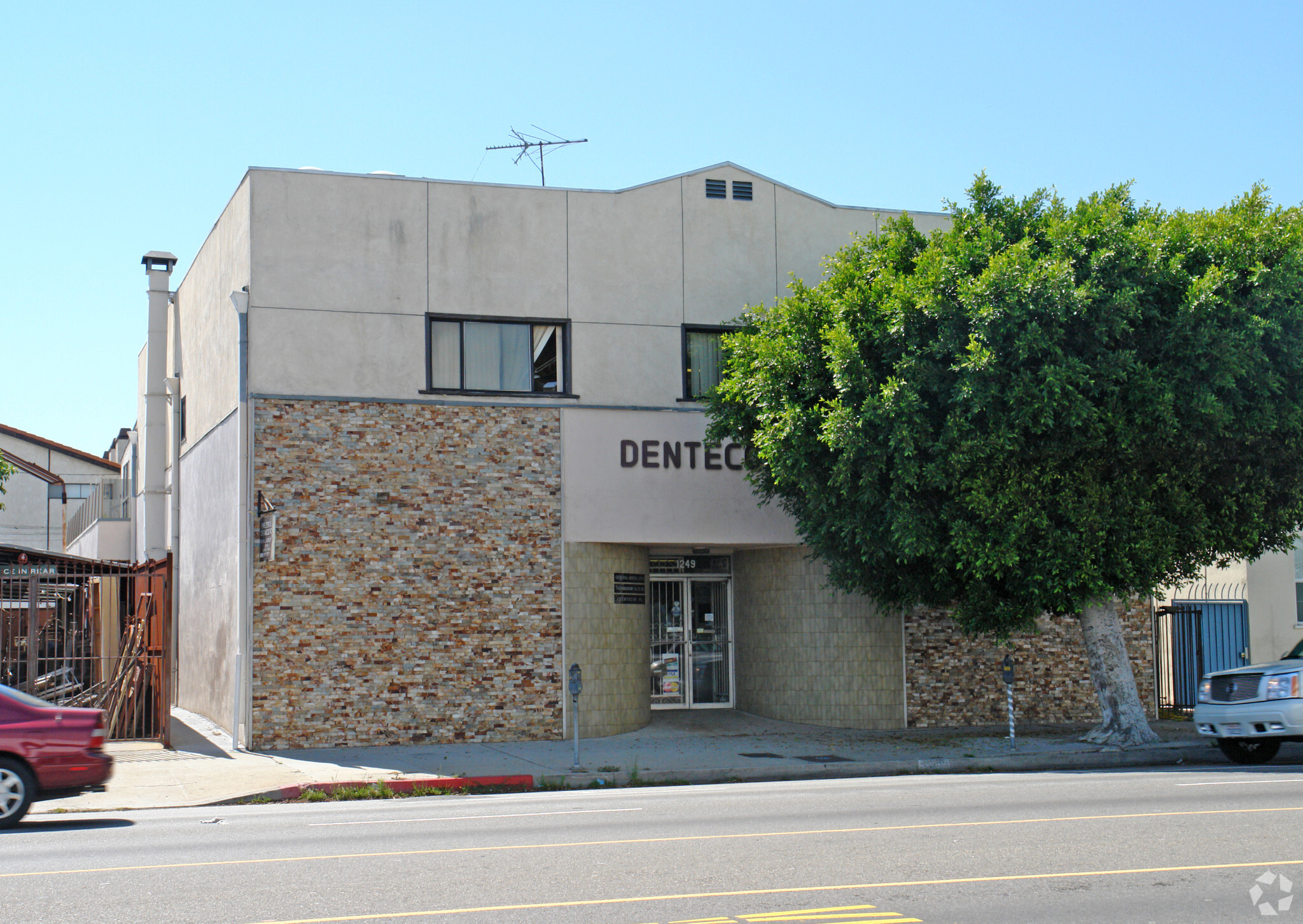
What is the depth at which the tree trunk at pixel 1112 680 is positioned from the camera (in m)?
16.9

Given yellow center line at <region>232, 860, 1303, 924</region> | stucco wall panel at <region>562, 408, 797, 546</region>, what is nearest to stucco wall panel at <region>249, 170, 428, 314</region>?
stucco wall panel at <region>562, 408, 797, 546</region>

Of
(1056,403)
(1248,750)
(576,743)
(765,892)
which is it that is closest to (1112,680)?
(1248,750)

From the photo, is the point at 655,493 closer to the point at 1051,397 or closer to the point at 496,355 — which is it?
the point at 496,355

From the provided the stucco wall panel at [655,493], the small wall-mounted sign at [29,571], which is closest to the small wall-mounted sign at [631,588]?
the stucco wall panel at [655,493]

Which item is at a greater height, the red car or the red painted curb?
the red car

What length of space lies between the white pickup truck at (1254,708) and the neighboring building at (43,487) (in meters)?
43.5

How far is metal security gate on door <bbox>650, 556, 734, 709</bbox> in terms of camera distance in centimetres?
2094

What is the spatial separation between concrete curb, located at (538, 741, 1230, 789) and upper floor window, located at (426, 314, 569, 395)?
→ 6.38 meters

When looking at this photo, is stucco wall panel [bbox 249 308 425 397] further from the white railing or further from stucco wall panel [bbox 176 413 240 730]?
the white railing

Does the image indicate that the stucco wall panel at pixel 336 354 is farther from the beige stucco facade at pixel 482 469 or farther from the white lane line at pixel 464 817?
the white lane line at pixel 464 817

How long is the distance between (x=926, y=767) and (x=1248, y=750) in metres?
4.11

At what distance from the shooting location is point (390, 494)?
18.0 metres

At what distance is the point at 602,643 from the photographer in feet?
61.7

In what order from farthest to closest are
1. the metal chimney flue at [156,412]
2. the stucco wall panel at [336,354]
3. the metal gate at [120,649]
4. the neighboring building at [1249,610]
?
1. the metal chimney flue at [156,412]
2. the neighboring building at [1249,610]
3. the stucco wall panel at [336,354]
4. the metal gate at [120,649]
